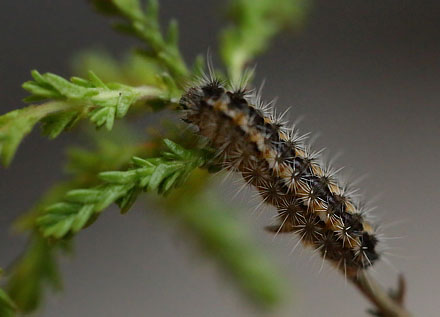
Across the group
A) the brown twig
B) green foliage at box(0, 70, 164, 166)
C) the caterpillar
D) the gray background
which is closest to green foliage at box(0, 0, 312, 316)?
green foliage at box(0, 70, 164, 166)

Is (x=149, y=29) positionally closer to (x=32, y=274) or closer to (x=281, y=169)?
(x=281, y=169)

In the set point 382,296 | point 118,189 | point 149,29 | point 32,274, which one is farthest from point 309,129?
point 118,189

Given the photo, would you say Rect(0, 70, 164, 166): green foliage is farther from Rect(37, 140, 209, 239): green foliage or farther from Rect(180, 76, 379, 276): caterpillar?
Rect(180, 76, 379, 276): caterpillar

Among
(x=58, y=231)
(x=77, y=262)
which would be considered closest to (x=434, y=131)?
(x=77, y=262)

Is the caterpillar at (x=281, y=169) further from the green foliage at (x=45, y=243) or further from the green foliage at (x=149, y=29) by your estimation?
the green foliage at (x=45, y=243)

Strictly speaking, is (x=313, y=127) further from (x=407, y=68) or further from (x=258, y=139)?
(x=258, y=139)

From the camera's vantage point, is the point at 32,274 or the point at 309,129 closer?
the point at 32,274

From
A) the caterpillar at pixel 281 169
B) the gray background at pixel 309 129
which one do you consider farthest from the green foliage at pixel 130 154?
the gray background at pixel 309 129
